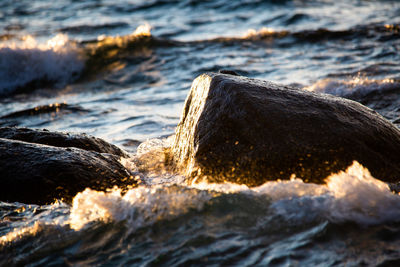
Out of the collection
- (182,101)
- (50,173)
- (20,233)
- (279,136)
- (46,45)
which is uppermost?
(46,45)

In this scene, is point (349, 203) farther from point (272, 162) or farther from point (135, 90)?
point (135, 90)

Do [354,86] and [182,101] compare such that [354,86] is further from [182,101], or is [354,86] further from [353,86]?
[182,101]

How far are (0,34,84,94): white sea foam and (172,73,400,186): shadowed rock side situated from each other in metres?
6.93

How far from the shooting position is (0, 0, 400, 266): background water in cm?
263

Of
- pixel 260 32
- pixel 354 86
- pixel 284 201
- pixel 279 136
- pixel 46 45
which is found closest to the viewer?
pixel 284 201

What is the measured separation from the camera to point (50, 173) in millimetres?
3752

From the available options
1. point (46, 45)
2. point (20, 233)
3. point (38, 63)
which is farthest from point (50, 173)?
point (46, 45)

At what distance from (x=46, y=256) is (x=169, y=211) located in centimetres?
79

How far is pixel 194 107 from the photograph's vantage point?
4172 millimetres

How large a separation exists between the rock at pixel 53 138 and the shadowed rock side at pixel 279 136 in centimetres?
134

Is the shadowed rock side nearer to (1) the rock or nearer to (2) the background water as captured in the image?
(2) the background water

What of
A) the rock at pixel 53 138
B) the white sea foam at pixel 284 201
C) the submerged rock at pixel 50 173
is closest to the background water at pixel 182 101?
the white sea foam at pixel 284 201

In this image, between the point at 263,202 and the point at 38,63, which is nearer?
the point at 263,202

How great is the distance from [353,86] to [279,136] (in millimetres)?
4001
